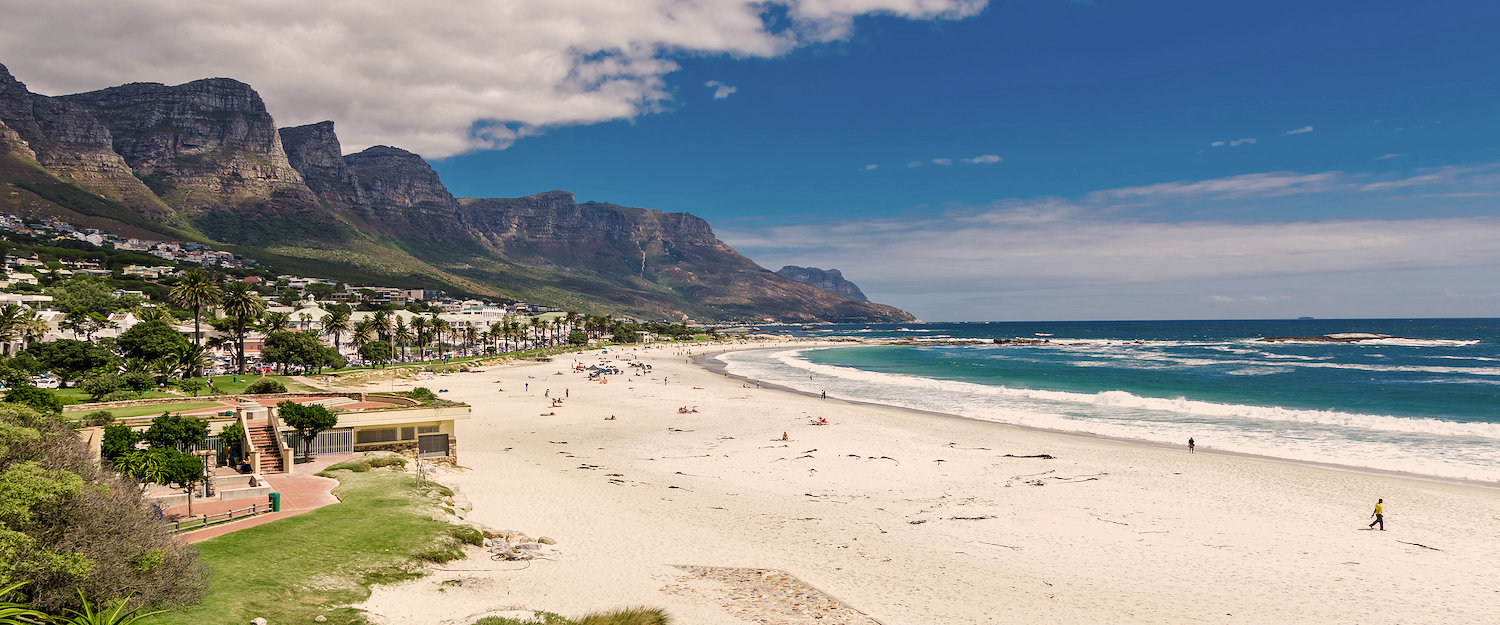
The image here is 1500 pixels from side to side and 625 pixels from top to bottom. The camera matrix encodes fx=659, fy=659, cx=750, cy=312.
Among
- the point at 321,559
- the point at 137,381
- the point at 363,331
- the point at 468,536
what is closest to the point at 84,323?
the point at 363,331

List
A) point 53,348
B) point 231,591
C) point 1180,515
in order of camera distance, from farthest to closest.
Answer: point 53,348 < point 1180,515 < point 231,591

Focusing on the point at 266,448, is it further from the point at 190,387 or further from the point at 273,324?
the point at 273,324

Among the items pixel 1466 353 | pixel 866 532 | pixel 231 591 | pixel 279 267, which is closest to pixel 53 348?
pixel 231 591

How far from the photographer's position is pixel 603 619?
12.6 metres

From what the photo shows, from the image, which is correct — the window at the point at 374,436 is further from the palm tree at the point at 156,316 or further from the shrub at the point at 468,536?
the palm tree at the point at 156,316

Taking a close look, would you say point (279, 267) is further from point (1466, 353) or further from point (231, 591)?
point (1466, 353)

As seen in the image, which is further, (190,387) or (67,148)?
(67,148)

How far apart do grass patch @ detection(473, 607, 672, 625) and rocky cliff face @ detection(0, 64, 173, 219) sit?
815 feet

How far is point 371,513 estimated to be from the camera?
17609 mm

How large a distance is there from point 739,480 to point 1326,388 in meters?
58.7

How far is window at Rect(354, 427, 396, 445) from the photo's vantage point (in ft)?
88.3

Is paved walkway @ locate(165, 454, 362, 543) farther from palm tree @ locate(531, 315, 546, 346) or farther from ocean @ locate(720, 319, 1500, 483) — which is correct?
palm tree @ locate(531, 315, 546, 346)

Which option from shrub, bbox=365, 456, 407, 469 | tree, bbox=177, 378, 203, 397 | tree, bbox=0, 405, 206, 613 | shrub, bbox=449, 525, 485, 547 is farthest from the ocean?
tree, bbox=177, 378, 203, 397

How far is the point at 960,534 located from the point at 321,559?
16758mm
